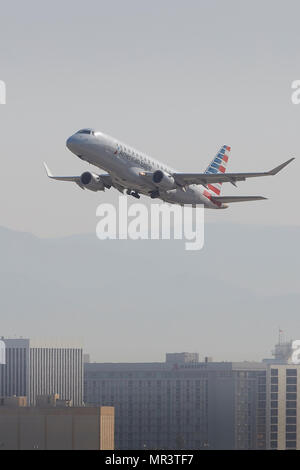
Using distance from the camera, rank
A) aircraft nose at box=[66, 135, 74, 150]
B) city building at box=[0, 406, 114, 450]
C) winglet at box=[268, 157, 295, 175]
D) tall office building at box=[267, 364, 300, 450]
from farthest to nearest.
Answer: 1. tall office building at box=[267, 364, 300, 450]
2. city building at box=[0, 406, 114, 450]
3. aircraft nose at box=[66, 135, 74, 150]
4. winglet at box=[268, 157, 295, 175]

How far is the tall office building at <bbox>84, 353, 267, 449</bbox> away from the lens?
162 m

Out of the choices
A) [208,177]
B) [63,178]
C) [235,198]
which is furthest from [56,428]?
[208,177]

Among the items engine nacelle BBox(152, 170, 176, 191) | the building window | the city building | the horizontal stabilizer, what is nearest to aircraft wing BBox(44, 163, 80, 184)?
engine nacelle BBox(152, 170, 176, 191)

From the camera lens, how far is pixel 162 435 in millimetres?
163500

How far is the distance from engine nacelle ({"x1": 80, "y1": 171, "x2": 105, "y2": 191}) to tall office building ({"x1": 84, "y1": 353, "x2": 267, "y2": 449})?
4793 centimetres

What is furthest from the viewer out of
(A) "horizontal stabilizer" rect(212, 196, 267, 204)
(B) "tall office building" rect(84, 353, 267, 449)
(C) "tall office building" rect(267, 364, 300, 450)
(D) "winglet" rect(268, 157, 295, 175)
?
(C) "tall office building" rect(267, 364, 300, 450)

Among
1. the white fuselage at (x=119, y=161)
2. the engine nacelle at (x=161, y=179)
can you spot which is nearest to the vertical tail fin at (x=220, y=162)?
the white fuselage at (x=119, y=161)

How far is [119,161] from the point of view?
116 m

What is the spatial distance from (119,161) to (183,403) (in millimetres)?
66406

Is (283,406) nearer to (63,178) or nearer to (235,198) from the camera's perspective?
(235,198)

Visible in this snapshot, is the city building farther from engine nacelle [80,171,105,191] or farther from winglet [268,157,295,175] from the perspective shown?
winglet [268,157,295,175]

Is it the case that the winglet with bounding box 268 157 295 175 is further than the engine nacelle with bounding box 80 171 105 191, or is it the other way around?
the engine nacelle with bounding box 80 171 105 191

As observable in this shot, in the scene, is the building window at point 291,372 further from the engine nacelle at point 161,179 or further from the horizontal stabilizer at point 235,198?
the engine nacelle at point 161,179
